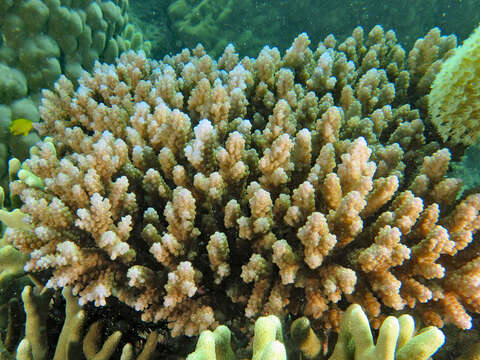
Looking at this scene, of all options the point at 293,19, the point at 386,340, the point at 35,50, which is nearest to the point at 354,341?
the point at 386,340

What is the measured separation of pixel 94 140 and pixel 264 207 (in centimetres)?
154

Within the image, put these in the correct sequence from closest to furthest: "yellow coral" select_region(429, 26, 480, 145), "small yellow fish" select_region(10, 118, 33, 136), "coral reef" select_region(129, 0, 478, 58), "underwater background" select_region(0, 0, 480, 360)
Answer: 1. "underwater background" select_region(0, 0, 480, 360)
2. "yellow coral" select_region(429, 26, 480, 145)
3. "small yellow fish" select_region(10, 118, 33, 136)
4. "coral reef" select_region(129, 0, 478, 58)

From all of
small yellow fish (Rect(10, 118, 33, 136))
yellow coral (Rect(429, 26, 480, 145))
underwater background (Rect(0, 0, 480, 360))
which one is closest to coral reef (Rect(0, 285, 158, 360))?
underwater background (Rect(0, 0, 480, 360))

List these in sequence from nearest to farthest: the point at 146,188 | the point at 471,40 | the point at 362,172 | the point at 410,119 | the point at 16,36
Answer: the point at 362,172, the point at 146,188, the point at 471,40, the point at 410,119, the point at 16,36

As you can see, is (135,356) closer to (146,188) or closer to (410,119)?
(146,188)

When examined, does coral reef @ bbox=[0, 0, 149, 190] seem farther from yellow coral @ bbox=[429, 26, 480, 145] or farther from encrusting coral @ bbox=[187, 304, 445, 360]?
yellow coral @ bbox=[429, 26, 480, 145]

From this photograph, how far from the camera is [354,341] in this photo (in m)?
1.58

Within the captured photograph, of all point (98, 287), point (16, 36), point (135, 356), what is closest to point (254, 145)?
point (98, 287)

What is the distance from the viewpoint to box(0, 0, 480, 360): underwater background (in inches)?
72.7

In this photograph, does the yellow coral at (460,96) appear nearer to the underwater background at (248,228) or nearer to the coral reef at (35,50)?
the underwater background at (248,228)

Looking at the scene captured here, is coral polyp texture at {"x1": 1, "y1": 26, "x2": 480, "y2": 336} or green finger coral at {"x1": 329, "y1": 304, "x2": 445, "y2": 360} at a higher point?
coral polyp texture at {"x1": 1, "y1": 26, "x2": 480, "y2": 336}

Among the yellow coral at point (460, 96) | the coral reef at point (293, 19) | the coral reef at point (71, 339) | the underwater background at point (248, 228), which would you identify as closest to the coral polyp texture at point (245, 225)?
the underwater background at point (248, 228)

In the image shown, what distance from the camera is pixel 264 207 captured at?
1948 mm

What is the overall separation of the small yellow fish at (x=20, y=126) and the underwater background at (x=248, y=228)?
0.51 metres
